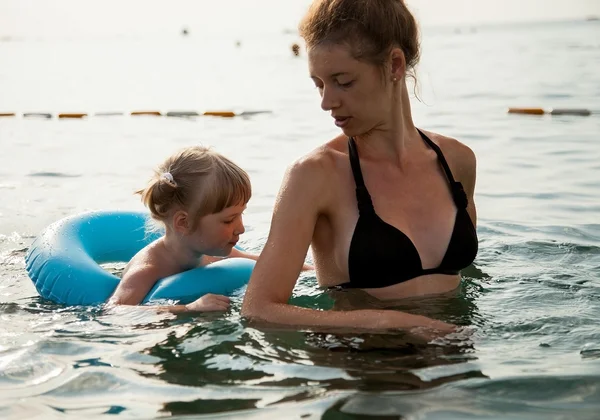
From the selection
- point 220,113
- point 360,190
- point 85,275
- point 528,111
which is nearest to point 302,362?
point 360,190

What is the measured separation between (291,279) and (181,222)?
1043 mm

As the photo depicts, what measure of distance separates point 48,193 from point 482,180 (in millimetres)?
3546

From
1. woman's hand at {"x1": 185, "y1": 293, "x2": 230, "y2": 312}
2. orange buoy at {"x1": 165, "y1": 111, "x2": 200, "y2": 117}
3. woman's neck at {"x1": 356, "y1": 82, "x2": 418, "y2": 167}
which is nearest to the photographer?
woman's neck at {"x1": 356, "y1": 82, "x2": 418, "y2": 167}

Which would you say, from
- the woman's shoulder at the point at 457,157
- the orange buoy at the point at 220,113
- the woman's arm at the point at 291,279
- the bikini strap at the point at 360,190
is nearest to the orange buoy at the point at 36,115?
the orange buoy at the point at 220,113

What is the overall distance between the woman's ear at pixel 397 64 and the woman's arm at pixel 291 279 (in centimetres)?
49

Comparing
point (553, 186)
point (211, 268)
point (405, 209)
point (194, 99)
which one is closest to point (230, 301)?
point (211, 268)

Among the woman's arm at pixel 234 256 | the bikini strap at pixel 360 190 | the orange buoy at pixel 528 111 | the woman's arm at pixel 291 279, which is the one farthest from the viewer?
the orange buoy at pixel 528 111

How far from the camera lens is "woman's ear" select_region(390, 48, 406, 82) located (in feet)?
10.2

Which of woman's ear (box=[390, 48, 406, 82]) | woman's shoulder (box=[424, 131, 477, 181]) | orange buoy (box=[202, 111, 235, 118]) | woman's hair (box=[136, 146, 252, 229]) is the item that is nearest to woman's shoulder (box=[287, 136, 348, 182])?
woman's ear (box=[390, 48, 406, 82])

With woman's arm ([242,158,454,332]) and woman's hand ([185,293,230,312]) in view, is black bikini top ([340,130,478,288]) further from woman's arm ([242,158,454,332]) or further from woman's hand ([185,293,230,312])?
woman's hand ([185,293,230,312])

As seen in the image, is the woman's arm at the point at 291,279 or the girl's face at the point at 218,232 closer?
the woman's arm at the point at 291,279

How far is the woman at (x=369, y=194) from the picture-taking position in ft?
9.94

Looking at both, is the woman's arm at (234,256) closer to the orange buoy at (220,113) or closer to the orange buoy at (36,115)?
the orange buoy at (220,113)

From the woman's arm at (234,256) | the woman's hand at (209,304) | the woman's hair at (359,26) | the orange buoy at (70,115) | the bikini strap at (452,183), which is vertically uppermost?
the woman's hair at (359,26)
